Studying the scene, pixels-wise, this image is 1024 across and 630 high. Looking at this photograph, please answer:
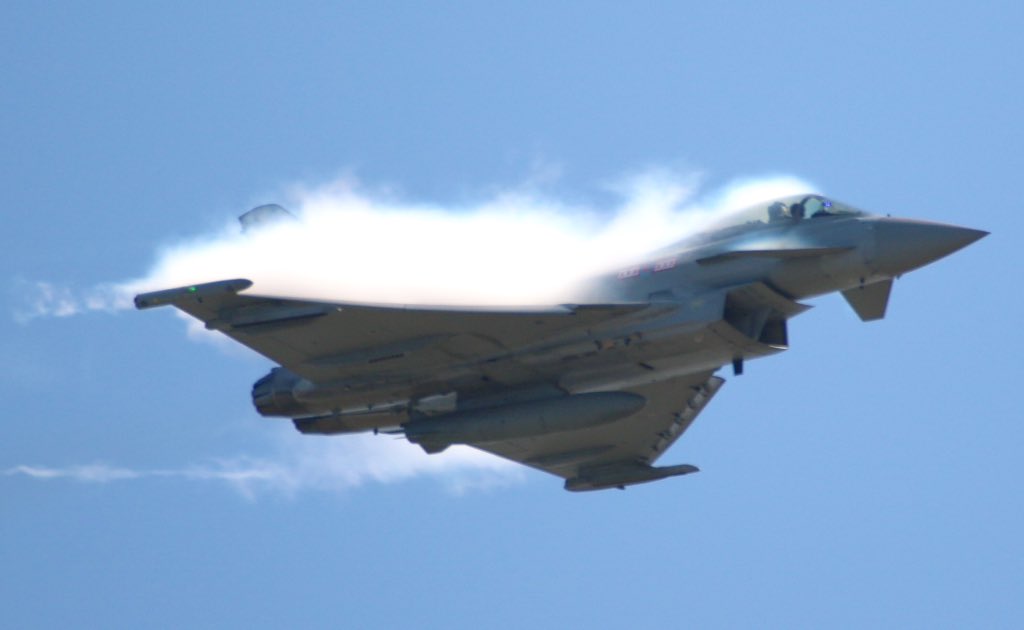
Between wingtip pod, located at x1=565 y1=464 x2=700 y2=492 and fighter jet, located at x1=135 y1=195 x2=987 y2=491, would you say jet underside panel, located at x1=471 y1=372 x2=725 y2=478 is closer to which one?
wingtip pod, located at x1=565 y1=464 x2=700 y2=492

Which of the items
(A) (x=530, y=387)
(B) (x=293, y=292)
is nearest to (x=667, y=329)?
(A) (x=530, y=387)

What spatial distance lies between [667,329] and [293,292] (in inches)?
251

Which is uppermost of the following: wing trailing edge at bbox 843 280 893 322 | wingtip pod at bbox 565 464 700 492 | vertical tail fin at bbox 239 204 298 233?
vertical tail fin at bbox 239 204 298 233

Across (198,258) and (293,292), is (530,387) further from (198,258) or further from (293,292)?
(198,258)

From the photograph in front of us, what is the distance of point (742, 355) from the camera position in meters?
27.1

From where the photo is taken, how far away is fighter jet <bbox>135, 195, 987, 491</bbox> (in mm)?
26219

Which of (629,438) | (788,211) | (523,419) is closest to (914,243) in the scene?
(788,211)

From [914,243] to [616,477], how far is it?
9256 millimetres

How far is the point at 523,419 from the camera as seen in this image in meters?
27.8

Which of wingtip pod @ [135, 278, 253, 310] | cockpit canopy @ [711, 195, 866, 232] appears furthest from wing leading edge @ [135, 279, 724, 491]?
cockpit canopy @ [711, 195, 866, 232]

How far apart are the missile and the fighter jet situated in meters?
0.02

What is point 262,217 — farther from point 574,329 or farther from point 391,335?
point 574,329

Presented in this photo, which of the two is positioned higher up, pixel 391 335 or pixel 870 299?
pixel 391 335

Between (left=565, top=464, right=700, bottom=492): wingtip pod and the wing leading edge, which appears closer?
the wing leading edge
